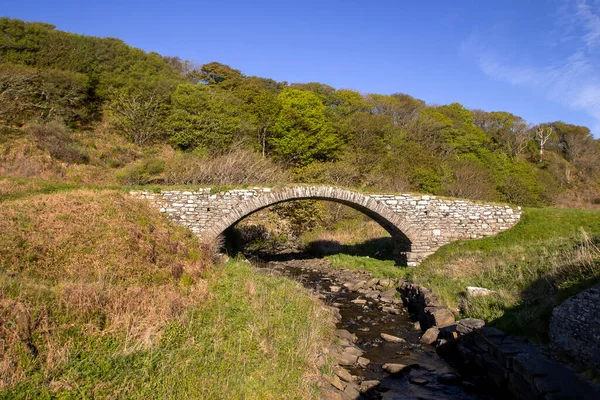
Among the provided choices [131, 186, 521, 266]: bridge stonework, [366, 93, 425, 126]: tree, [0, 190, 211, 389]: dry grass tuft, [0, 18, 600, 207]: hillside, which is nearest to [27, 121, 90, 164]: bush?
[0, 18, 600, 207]: hillside

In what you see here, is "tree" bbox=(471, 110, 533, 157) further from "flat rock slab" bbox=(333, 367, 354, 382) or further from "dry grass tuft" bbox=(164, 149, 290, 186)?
"flat rock slab" bbox=(333, 367, 354, 382)

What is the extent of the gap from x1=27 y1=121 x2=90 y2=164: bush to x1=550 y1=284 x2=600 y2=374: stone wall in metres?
25.7

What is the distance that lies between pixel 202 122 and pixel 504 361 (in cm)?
2496

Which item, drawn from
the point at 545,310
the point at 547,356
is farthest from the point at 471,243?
the point at 547,356

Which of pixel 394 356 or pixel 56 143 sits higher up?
pixel 56 143

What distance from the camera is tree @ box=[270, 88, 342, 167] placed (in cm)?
3209

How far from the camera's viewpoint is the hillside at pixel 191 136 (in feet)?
76.3

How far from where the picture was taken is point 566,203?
35.6 m

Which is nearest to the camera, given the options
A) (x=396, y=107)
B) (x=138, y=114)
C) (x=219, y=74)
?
(x=138, y=114)

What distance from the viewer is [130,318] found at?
5.97 m

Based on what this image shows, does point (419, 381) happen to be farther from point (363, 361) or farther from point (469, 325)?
point (469, 325)

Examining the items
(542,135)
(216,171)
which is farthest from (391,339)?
(542,135)

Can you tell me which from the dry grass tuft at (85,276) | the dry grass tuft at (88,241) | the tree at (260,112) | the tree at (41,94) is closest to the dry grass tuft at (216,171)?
the dry grass tuft at (85,276)

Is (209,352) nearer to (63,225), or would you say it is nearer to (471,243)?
(63,225)
